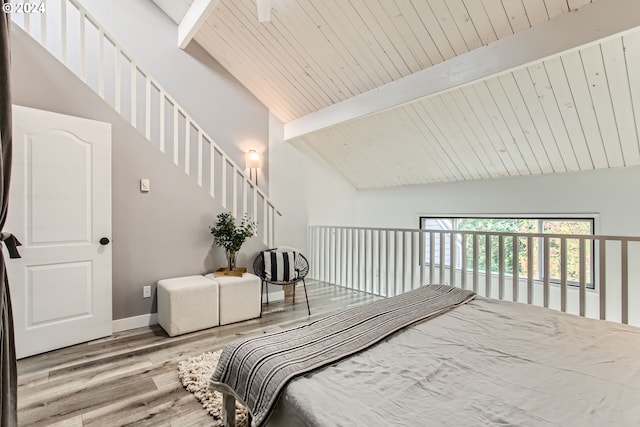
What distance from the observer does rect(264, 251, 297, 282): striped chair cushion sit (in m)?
3.38

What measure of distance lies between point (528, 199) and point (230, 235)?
372 centimetres

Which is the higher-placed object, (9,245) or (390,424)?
(9,245)

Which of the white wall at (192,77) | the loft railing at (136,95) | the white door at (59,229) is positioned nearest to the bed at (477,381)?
the white door at (59,229)

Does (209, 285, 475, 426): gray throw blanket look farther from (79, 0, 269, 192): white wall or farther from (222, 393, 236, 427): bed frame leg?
(79, 0, 269, 192): white wall

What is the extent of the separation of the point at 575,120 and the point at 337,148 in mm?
2974

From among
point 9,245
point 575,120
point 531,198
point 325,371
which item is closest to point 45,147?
point 9,245

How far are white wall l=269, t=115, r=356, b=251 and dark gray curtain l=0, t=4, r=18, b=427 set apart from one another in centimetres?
344

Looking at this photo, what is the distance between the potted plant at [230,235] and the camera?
124 inches

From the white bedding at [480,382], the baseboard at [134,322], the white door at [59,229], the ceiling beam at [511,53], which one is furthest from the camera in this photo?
the baseboard at [134,322]

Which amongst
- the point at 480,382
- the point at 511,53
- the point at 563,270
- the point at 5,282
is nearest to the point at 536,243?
the point at 563,270

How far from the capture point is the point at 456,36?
106 inches

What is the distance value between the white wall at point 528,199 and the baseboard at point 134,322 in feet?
12.7

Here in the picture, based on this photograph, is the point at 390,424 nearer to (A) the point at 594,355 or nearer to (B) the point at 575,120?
(A) the point at 594,355

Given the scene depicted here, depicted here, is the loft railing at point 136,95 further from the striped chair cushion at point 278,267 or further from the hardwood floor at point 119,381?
the hardwood floor at point 119,381
